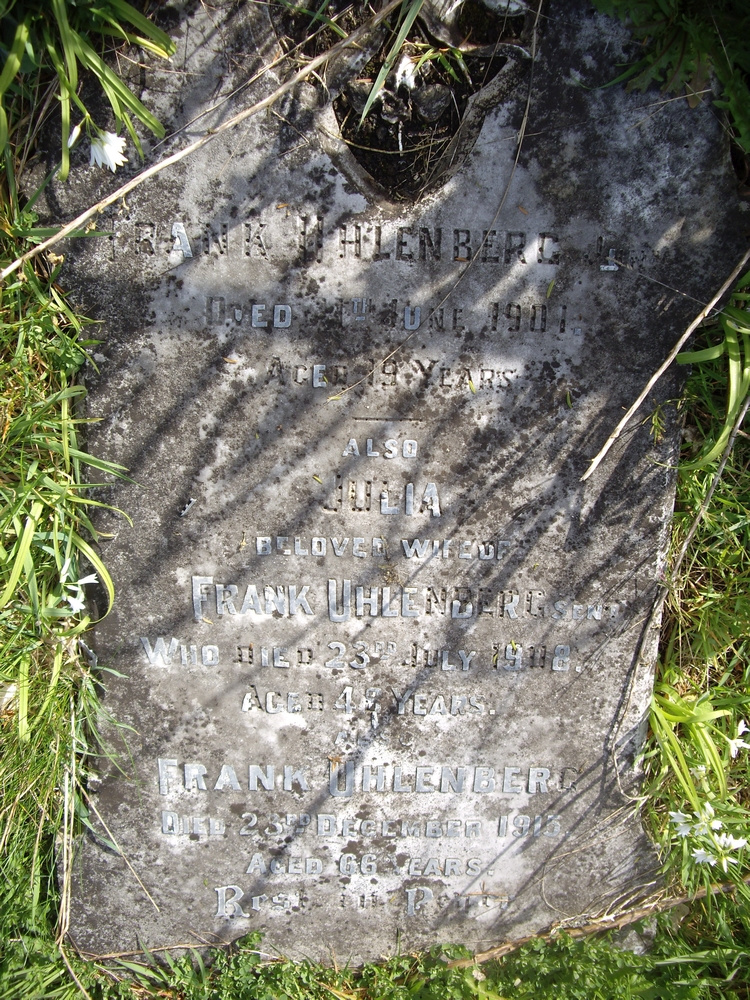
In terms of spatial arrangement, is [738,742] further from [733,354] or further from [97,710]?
[97,710]

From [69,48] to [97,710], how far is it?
171cm

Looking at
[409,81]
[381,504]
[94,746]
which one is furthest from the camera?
[94,746]

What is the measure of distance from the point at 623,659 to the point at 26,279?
197 centimetres

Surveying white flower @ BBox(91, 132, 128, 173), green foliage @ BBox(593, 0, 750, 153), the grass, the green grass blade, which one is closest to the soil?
green foliage @ BBox(593, 0, 750, 153)

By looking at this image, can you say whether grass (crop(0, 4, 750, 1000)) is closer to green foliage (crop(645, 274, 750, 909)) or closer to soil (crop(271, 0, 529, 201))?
green foliage (crop(645, 274, 750, 909))

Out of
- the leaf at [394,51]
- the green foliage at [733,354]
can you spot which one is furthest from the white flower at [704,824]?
the leaf at [394,51]

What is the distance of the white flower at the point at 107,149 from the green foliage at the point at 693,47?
1215 millimetres

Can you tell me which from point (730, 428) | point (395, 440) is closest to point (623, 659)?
point (730, 428)

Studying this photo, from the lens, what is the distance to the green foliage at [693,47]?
1.49m

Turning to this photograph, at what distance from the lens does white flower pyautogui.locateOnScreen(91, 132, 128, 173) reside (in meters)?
1.51

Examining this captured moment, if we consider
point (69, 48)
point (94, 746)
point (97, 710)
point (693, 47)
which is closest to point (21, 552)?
point (97, 710)

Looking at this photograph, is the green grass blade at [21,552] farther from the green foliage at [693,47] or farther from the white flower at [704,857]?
the white flower at [704,857]

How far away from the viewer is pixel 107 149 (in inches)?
59.6

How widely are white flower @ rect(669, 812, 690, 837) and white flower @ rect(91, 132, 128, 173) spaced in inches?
95.2
